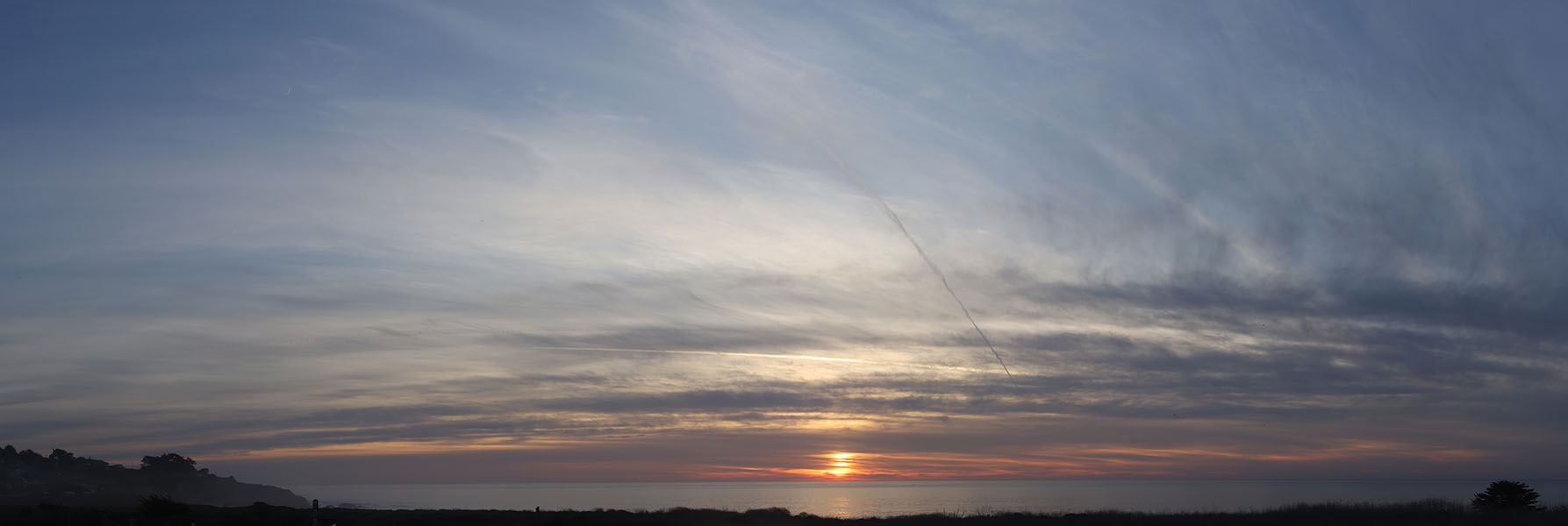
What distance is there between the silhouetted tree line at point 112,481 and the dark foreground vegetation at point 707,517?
72.4 m

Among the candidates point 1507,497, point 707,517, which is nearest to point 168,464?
point 707,517

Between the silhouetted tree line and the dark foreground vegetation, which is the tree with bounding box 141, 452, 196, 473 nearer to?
the silhouetted tree line

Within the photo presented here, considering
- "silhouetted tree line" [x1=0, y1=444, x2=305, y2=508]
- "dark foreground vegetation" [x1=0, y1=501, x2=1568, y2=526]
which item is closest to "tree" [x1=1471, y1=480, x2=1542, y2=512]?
"dark foreground vegetation" [x1=0, y1=501, x2=1568, y2=526]

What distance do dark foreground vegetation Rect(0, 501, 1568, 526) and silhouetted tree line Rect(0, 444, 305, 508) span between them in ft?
238

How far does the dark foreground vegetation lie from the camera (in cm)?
4816

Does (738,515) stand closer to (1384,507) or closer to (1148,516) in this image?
(1148,516)

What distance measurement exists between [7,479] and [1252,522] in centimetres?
15970

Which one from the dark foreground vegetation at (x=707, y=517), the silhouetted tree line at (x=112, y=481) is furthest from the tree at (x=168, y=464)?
the dark foreground vegetation at (x=707, y=517)

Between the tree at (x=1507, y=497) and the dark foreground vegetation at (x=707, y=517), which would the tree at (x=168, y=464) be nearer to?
the dark foreground vegetation at (x=707, y=517)

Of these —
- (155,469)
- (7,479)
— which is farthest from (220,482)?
(7,479)

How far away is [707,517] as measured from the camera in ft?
179

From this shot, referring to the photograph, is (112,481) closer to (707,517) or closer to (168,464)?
(168,464)

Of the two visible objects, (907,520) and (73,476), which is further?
(73,476)

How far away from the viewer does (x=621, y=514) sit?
5612 centimetres
